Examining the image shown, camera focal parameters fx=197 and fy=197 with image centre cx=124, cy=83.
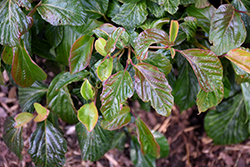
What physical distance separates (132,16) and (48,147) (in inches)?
22.8

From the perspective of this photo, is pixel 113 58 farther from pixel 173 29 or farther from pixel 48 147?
pixel 48 147

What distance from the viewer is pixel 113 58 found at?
0.62 meters

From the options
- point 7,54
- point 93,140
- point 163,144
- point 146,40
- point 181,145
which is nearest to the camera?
point 146,40

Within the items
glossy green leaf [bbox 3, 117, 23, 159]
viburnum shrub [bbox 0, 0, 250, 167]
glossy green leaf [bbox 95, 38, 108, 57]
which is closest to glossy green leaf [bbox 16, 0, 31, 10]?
viburnum shrub [bbox 0, 0, 250, 167]

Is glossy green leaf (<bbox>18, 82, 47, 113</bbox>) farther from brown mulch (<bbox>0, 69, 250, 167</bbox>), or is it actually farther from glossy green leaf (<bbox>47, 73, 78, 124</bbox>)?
brown mulch (<bbox>0, 69, 250, 167</bbox>)

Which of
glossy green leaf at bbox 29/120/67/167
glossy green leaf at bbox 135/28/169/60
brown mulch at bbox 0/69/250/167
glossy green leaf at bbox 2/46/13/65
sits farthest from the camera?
brown mulch at bbox 0/69/250/167

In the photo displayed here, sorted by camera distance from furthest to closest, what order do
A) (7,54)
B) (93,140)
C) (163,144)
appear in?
(163,144), (93,140), (7,54)

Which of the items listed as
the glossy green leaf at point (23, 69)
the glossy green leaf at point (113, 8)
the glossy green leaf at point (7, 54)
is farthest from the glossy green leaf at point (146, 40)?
the glossy green leaf at point (7, 54)

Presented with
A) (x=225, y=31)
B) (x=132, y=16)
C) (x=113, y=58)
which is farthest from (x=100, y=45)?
(x=225, y=31)

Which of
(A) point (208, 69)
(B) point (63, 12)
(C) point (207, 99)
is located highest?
(B) point (63, 12)

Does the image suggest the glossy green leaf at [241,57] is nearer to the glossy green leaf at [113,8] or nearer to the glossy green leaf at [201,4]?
the glossy green leaf at [201,4]

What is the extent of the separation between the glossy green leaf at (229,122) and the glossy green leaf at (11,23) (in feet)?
3.25

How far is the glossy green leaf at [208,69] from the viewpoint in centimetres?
57

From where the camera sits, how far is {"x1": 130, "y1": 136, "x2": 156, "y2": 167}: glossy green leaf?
3.51 ft
